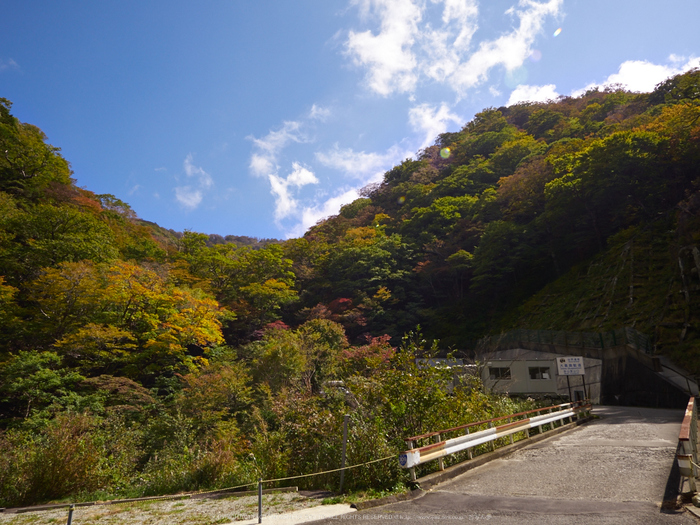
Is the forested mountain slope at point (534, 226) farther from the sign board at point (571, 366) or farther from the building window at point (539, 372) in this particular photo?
the sign board at point (571, 366)

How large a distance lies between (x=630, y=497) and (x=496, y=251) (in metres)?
31.6

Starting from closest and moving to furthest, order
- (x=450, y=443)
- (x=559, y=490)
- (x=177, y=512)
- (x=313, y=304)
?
(x=177, y=512) → (x=559, y=490) → (x=450, y=443) → (x=313, y=304)

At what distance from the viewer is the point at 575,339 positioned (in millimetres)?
24422

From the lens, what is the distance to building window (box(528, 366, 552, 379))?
21422 mm

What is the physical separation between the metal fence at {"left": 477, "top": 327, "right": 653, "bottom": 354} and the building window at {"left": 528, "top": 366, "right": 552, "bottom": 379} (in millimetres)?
4014

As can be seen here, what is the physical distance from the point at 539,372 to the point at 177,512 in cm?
2057

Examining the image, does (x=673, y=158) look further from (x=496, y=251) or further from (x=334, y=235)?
(x=334, y=235)

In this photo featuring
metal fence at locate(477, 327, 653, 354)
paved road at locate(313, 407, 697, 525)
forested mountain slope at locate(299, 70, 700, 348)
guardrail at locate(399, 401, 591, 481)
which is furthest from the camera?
forested mountain slope at locate(299, 70, 700, 348)

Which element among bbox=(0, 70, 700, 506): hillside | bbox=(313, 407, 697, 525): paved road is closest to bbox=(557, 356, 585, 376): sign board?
bbox=(0, 70, 700, 506): hillside

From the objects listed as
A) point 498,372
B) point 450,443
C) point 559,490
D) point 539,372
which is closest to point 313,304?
point 498,372

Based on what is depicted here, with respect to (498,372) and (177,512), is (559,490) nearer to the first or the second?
(177,512)

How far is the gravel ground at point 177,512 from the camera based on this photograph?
525cm

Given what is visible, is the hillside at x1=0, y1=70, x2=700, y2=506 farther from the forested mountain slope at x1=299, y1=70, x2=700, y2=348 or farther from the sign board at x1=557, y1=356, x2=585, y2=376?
the sign board at x1=557, y1=356, x2=585, y2=376

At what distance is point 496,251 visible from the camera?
35.4 metres
